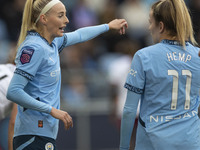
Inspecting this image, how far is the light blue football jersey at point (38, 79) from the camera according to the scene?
3945mm

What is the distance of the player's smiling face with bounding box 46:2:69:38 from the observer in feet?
13.6

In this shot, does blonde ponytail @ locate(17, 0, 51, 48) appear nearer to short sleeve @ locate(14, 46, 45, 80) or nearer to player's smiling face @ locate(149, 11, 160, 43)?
short sleeve @ locate(14, 46, 45, 80)

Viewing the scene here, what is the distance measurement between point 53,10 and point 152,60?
0.98 m

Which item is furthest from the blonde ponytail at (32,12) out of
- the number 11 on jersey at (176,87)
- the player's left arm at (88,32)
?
the number 11 on jersey at (176,87)

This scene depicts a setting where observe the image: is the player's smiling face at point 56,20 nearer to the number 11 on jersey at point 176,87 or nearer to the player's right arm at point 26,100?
the player's right arm at point 26,100

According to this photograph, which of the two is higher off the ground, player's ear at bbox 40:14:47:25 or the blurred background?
player's ear at bbox 40:14:47:25

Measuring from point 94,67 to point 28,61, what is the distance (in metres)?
6.69

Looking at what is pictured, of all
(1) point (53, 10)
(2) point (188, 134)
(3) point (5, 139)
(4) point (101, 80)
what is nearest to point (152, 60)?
(2) point (188, 134)

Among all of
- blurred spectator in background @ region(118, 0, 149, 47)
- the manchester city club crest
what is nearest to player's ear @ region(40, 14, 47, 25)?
the manchester city club crest

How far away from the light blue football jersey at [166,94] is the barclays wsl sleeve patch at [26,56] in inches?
31.7

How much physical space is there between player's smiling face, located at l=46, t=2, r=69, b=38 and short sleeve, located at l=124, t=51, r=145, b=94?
0.76m

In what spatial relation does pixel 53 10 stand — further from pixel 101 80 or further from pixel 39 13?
pixel 101 80

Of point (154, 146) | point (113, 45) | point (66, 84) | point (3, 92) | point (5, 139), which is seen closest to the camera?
point (154, 146)

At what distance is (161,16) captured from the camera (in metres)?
3.88
